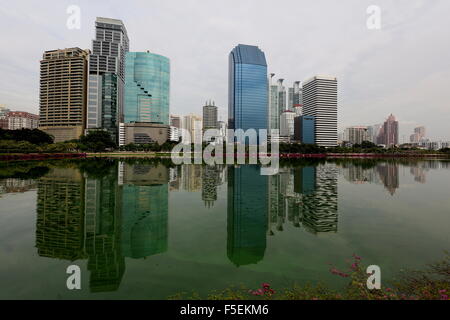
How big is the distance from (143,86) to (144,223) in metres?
178

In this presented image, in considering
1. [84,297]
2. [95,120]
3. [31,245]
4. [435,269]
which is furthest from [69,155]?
[435,269]

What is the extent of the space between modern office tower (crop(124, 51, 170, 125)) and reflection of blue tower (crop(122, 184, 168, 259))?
16406cm

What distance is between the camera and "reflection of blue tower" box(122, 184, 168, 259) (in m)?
10.8

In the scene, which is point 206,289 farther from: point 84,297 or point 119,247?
point 119,247

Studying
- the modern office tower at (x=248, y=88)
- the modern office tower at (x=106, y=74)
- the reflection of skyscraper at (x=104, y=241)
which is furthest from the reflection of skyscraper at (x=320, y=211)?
the modern office tower at (x=248, y=88)

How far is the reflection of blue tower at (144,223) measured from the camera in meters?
10.8

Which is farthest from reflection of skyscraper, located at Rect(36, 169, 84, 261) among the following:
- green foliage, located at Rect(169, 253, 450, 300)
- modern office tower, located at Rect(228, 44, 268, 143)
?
modern office tower, located at Rect(228, 44, 268, 143)

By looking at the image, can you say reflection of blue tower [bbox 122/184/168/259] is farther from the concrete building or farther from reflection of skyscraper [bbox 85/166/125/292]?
the concrete building

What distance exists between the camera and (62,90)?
5763 inches

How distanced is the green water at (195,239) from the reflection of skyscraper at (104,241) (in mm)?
51

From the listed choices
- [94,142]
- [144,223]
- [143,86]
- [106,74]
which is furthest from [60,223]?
[143,86]

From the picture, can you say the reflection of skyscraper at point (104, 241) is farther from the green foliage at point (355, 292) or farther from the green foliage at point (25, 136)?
the green foliage at point (25, 136)

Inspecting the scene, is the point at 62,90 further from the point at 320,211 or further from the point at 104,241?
the point at 320,211
